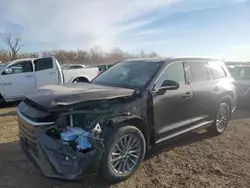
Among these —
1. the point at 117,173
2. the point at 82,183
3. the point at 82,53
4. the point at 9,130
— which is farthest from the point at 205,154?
the point at 82,53

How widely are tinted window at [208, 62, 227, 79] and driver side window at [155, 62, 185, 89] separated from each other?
124 cm

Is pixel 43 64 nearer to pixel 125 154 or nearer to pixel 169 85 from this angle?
pixel 169 85

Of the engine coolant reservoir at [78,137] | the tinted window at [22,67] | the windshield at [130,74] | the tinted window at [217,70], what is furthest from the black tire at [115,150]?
the tinted window at [22,67]

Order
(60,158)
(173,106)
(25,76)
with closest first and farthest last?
(60,158) → (173,106) → (25,76)

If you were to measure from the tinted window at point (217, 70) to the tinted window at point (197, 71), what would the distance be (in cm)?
35

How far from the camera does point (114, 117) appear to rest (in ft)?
11.8

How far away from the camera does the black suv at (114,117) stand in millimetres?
3186

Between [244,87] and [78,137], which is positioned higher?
[78,137]

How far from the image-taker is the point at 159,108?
13.7ft

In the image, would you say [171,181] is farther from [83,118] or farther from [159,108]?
[83,118]

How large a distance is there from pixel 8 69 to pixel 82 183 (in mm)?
7480

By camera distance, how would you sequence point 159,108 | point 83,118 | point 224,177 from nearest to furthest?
point 83,118 → point 224,177 → point 159,108

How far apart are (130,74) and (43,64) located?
6.72 meters

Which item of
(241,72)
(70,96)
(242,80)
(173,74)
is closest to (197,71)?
(173,74)
